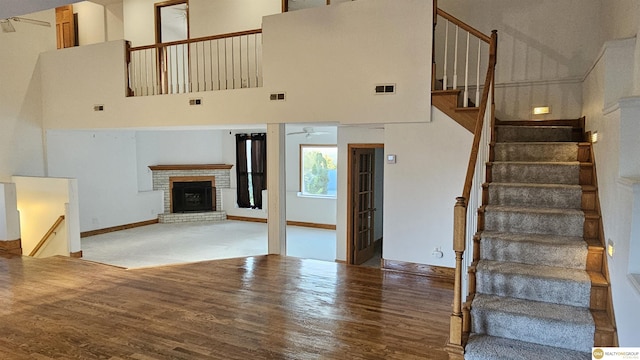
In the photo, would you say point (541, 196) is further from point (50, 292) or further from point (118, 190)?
point (118, 190)

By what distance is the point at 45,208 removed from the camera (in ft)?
24.9

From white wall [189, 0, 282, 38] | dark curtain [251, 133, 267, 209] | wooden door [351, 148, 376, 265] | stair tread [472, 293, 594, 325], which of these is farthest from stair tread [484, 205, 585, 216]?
dark curtain [251, 133, 267, 209]

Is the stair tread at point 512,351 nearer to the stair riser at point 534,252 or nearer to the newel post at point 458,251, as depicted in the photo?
the newel post at point 458,251

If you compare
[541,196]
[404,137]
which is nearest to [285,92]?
[404,137]

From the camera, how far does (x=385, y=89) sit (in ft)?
16.9

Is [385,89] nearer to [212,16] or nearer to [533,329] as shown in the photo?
[533,329]

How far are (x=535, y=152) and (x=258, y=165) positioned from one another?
320 inches

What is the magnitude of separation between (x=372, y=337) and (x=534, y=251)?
149 cm

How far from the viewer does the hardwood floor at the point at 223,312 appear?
321 centimetres

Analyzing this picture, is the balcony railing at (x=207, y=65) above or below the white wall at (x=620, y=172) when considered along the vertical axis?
above

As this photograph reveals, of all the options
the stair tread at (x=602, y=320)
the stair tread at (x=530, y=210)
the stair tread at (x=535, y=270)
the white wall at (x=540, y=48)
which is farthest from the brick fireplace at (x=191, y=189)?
the stair tread at (x=602, y=320)

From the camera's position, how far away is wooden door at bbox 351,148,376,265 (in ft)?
22.2

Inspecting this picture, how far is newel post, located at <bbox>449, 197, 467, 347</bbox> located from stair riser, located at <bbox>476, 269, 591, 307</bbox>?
0.50 m

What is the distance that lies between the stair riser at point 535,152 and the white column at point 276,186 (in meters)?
2.95
